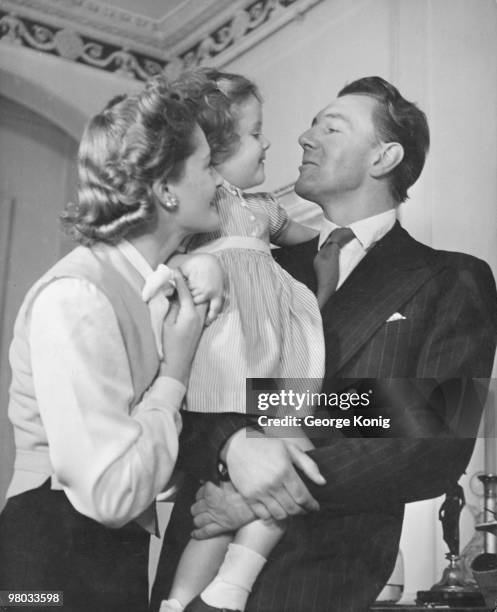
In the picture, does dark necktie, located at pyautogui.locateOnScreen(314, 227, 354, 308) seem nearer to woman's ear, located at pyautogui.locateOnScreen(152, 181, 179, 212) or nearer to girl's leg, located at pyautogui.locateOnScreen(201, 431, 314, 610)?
woman's ear, located at pyautogui.locateOnScreen(152, 181, 179, 212)

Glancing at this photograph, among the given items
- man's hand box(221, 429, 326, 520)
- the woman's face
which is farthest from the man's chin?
man's hand box(221, 429, 326, 520)

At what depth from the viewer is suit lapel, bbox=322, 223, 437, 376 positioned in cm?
170

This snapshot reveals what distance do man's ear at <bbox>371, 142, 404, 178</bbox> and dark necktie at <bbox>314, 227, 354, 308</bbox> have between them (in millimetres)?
134

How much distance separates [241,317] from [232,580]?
0.46m

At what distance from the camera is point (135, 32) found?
190 centimetres

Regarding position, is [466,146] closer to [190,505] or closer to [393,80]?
[393,80]

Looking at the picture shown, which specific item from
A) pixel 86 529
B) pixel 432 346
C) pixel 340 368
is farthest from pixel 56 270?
pixel 432 346

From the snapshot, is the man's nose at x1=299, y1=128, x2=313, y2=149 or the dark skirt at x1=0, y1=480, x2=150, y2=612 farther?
the man's nose at x1=299, y1=128, x2=313, y2=149

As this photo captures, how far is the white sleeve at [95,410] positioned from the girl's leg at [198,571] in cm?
15

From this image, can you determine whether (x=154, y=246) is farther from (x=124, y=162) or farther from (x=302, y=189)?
(x=302, y=189)

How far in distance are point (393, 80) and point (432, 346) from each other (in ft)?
1.95

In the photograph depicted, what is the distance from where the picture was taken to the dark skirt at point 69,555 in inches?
59.2

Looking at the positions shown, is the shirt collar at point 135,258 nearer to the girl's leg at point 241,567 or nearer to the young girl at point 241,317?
the young girl at point 241,317

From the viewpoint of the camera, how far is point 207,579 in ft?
5.06
